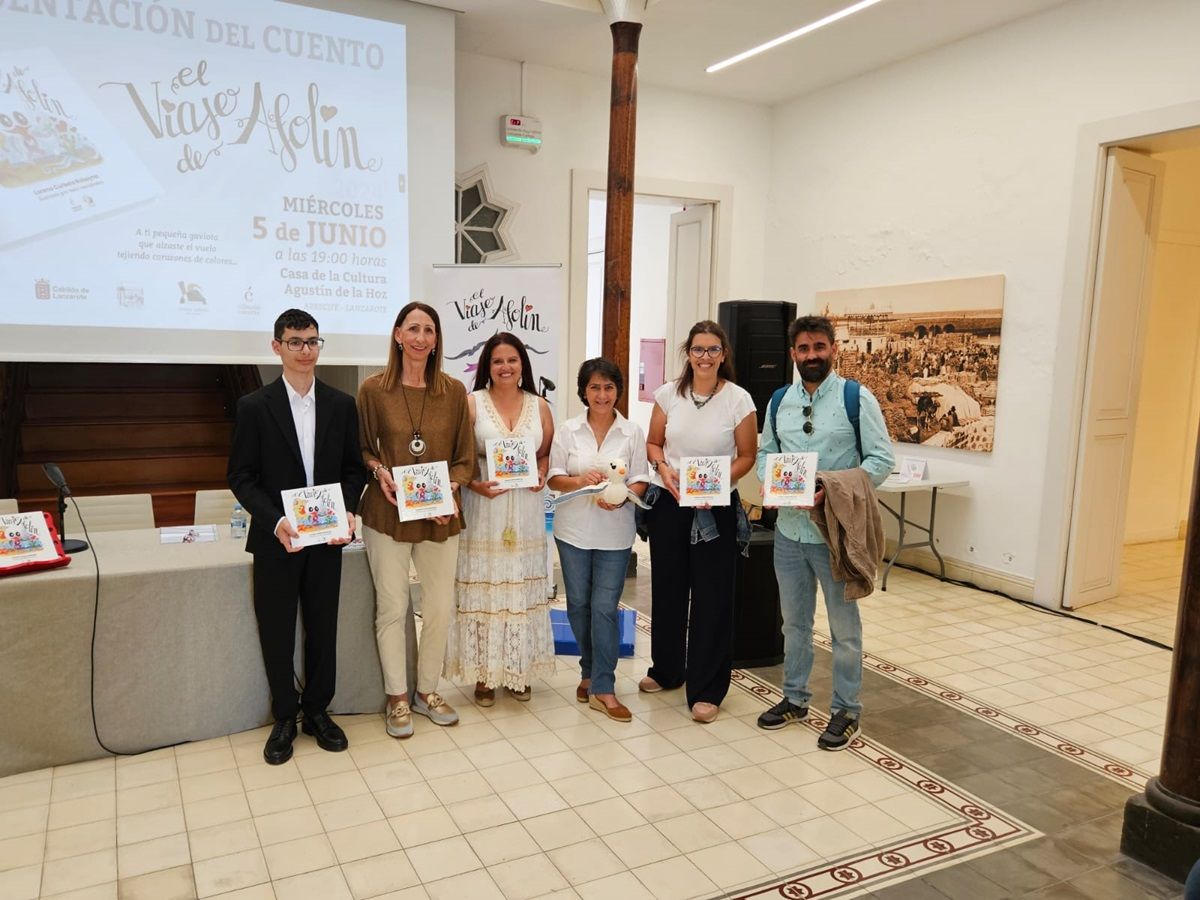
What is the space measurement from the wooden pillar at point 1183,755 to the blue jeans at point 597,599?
5.98 ft

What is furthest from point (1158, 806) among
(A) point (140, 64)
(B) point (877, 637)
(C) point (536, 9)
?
(A) point (140, 64)

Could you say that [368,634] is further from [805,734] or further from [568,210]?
[568,210]

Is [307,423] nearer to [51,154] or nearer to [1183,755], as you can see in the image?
[51,154]

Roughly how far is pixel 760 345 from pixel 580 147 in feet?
9.85

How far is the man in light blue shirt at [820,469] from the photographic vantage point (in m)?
3.16

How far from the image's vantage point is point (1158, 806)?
2.56 m

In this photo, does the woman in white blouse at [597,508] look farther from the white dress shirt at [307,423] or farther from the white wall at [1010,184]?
the white wall at [1010,184]

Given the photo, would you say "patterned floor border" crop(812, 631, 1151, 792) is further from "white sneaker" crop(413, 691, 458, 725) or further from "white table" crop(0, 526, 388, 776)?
"white table" crop(0, 526, 388, 776)

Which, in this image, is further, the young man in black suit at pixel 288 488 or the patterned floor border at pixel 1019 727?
the patterned floor border at pixel 1019 727

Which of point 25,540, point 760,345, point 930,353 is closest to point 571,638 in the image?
point 760,345

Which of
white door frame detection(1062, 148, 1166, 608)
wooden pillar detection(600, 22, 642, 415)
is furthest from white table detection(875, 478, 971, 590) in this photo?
wooden pillar detection(600, 22, 642, 415)

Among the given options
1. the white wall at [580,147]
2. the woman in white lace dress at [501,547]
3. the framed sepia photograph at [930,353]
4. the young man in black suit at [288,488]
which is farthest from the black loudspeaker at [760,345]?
the white wall at [580,147]

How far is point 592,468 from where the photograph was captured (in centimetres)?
336

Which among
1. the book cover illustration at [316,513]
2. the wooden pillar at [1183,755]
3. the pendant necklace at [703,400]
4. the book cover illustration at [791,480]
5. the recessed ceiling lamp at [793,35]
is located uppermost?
the recessed ceiling lamp at [793,35]
